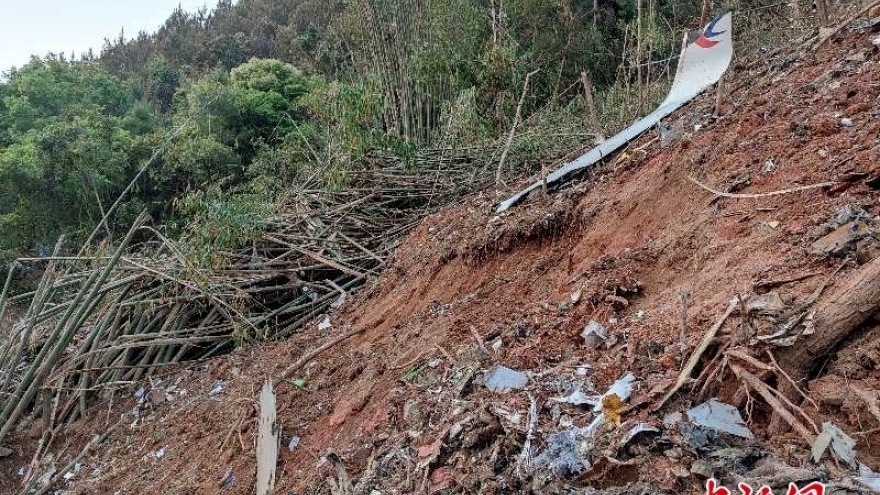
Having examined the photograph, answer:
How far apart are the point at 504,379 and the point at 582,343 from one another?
1.05 ft

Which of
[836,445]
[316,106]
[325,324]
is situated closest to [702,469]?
[836,445]

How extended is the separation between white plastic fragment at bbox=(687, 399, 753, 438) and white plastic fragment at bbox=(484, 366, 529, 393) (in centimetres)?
62

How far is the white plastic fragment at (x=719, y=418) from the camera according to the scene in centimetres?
160

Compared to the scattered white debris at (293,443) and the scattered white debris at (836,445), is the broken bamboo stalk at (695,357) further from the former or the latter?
the scattered white debris at (293,443)

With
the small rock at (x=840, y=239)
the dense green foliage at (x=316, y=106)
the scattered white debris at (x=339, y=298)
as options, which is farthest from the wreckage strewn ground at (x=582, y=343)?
the dense green foliage at (x=316, y=106)

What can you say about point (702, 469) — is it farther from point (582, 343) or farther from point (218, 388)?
point (218, 388)

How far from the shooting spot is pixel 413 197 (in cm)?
A: 557

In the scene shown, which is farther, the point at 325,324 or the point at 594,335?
the point at 325,324

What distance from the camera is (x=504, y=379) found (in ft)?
7.19

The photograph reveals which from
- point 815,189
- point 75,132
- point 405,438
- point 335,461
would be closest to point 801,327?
point 815,189

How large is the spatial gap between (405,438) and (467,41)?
5.93m

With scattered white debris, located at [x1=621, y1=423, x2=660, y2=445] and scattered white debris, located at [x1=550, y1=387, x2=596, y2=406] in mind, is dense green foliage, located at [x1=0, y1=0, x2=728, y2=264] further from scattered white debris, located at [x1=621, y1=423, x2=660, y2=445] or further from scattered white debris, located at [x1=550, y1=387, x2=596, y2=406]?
scattered white debris, located at [x1=621, y1=423, x2=660, y2=445]

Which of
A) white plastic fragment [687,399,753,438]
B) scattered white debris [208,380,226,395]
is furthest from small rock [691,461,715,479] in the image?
scattered white debris [208,380,226,395]

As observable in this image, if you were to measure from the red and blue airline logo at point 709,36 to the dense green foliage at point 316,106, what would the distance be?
4.38 ft
